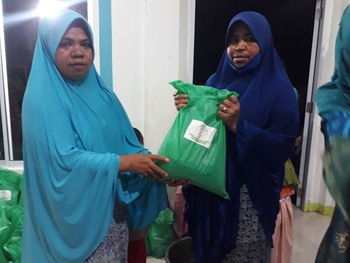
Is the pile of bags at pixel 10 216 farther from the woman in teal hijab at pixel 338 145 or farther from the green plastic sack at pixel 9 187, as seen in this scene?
the woman in teal hijab at pixel 338 145

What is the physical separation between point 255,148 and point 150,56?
1347 millimetres

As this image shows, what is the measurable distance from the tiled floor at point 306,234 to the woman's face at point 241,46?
4.90 feet

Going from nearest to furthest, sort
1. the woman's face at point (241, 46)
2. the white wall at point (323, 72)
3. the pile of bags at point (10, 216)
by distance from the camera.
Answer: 1. the woman's face at point (241, 46)
2. the pile of bags at point (10, 216)
3. the white wall at point (323, 72)

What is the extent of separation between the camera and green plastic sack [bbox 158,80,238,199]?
95 cm

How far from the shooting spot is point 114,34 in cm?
209

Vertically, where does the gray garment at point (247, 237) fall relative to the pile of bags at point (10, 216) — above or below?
above

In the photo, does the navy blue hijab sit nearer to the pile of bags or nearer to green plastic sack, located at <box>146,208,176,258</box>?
green plastic sack, located at <box>146,208,176,258</box>

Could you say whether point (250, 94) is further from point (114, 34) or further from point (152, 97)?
point (114, 34)

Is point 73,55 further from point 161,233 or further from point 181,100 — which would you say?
point 161,233

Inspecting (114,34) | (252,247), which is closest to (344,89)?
(252,247)

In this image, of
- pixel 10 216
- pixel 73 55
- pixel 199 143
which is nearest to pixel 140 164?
pixel 199 143

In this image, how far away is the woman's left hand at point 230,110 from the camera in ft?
3.14

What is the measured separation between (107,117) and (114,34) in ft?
4.05

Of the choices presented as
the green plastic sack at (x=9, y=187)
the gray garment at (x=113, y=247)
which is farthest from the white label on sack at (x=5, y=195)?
the gray garment at (x=113, y=247)
